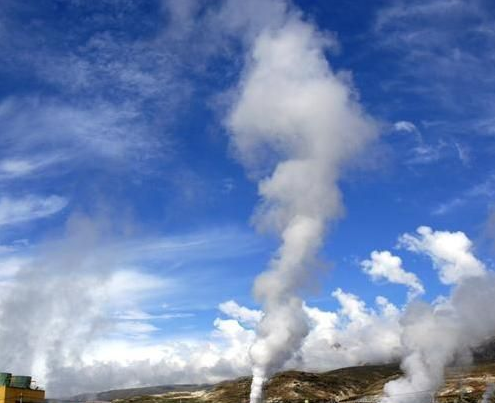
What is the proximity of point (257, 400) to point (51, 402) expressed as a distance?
63.8 m

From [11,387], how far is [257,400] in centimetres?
6613

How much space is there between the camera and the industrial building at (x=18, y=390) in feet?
495

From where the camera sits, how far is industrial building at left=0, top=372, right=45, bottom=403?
495 ft

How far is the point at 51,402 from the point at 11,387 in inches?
983

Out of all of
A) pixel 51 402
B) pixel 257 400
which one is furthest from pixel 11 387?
pixel 257 400

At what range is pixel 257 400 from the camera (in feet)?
529

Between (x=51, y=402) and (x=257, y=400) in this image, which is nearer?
(x=257, y=400)

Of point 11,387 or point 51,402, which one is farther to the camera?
point 51,402

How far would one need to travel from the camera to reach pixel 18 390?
155000mm

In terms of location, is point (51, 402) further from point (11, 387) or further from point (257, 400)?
point (257, 400)

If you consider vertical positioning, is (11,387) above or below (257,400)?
above

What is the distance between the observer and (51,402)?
17462cm
